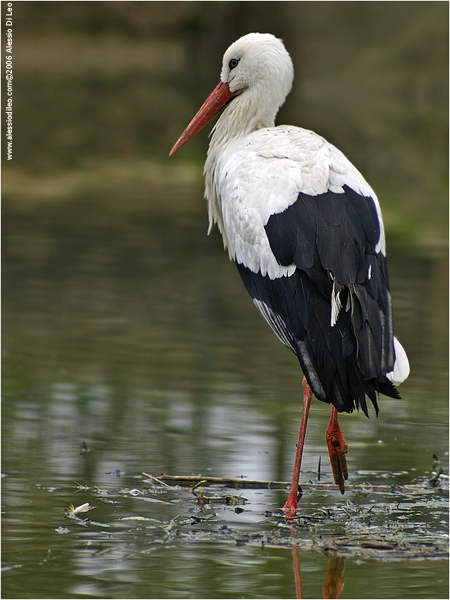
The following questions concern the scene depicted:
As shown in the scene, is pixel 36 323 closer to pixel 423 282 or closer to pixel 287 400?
pixel 287 400

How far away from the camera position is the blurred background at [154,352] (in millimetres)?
4973

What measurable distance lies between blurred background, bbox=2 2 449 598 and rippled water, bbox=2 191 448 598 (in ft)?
0.06

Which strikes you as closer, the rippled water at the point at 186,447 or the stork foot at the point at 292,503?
the rippled water at the point at 186,447

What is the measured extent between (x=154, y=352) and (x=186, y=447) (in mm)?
2226

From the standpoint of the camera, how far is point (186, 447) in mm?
6516

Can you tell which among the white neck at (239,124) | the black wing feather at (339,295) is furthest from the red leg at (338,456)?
the white neck at (239,124)

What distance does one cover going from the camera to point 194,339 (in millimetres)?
9117

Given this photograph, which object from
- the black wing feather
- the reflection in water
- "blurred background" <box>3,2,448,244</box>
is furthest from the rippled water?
"blurred background" <box>3,2,448,244</box>

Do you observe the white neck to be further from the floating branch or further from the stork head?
the floating branch

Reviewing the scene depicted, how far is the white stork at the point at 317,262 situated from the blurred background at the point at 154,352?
67 cm

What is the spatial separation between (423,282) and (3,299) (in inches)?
166

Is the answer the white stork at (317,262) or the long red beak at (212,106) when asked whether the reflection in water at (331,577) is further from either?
the long red beak at (212,106)

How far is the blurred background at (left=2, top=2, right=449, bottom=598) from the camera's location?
4.97 metres

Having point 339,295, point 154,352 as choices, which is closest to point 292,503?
point 339,295
